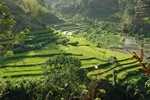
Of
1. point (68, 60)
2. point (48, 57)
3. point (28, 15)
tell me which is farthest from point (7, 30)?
point (28, 15)

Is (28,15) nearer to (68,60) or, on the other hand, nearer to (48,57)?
(48,57)

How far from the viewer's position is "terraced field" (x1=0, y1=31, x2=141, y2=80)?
41.7m

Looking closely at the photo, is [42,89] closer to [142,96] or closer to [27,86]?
[27,86]

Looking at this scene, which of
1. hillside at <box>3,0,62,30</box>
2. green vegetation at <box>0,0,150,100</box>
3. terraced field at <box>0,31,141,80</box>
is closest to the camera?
green vegetation at <box>0,0,150,100</box>

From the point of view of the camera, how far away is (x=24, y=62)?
46312 mm

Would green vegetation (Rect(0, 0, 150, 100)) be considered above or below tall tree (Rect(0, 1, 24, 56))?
below

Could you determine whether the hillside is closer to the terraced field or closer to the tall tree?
the terraced field

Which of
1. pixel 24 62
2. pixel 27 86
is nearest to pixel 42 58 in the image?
pixel 24 62

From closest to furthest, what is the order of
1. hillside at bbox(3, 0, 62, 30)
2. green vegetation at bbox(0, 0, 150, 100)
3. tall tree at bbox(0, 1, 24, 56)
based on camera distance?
tall tree at bbox(0, 1, 24, 56)
green vegetation at bbox(0, 0, 150, 100)
hillside at bbox(3, 0, 62, 30)

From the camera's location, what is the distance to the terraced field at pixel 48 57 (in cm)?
4172

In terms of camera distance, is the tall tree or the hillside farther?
the hillside

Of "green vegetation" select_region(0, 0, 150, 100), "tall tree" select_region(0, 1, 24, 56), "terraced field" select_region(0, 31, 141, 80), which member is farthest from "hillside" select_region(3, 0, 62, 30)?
"tall tree" select_region(0, 1, 24, 56)

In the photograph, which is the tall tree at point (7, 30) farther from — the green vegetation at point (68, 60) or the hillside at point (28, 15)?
the hillside at point (28, 15)

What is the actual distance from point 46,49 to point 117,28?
41314 millimetres
